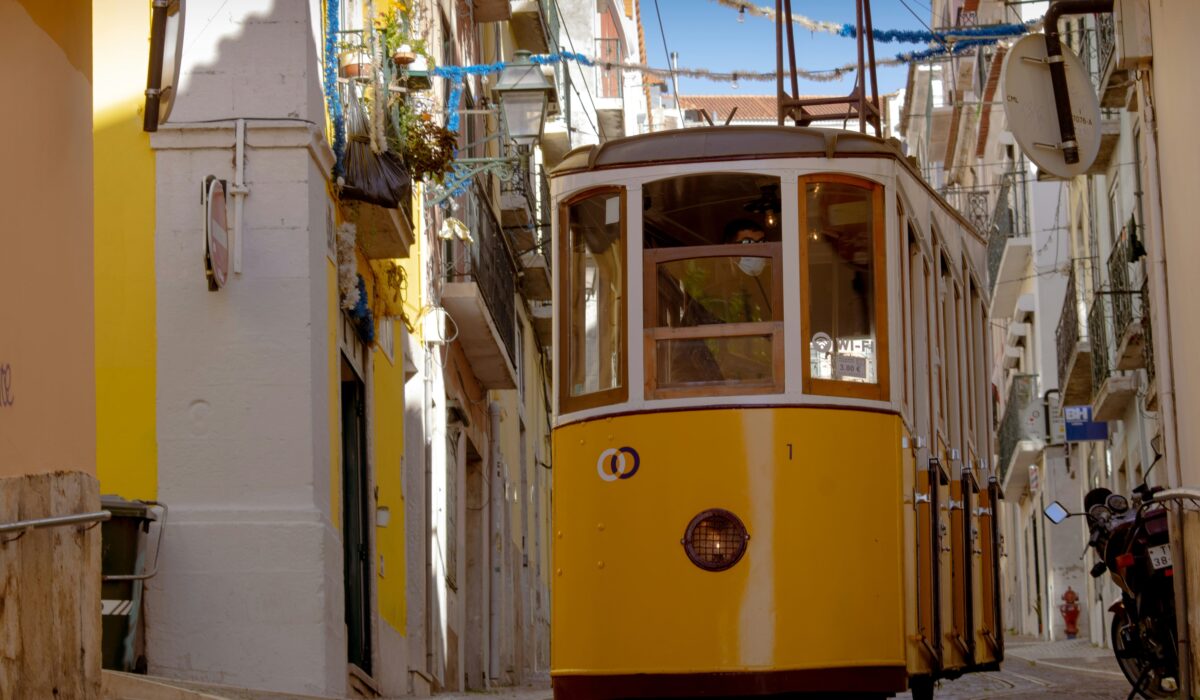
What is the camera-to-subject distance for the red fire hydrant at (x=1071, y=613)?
31.0 meters

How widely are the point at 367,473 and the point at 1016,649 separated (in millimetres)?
13708

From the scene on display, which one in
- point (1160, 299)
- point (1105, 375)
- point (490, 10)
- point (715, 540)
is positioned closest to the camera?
point (715, 540)

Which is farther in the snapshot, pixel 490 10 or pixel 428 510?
pixel 490 10

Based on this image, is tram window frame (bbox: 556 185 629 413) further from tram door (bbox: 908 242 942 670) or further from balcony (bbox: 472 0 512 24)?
balcony (bbox: 472 0 512 24)

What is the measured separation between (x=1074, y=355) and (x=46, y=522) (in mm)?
20776

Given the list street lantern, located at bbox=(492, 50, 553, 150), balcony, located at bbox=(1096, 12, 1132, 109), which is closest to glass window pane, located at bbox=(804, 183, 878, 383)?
street lantern, located at bbox=(492, 50, 553, 150)

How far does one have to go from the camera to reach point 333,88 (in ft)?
40.2

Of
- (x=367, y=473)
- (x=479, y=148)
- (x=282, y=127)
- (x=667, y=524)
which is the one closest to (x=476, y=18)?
(x=479, y=148)

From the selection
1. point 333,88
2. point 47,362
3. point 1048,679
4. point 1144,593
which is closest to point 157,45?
point 47,362

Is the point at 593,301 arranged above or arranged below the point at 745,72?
below

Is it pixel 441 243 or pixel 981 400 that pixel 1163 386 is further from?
pixel 441 243

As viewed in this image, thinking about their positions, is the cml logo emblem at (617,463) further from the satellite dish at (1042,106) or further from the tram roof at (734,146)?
the satellite dish at (1042,106)

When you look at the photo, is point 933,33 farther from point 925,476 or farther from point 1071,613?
point 1071,613

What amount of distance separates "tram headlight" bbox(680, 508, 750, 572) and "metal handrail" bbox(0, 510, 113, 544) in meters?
2.74
